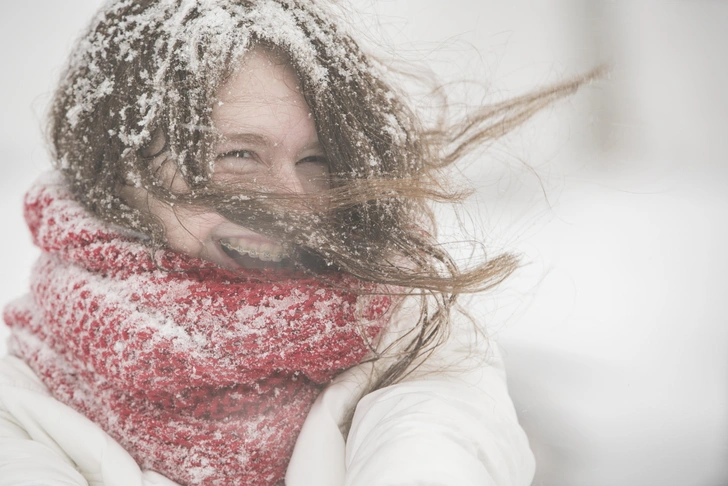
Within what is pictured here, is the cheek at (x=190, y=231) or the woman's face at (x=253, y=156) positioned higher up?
the woman's face at (x=253, y=156)

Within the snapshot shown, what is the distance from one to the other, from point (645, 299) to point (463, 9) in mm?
666

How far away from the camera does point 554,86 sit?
751 millimetres

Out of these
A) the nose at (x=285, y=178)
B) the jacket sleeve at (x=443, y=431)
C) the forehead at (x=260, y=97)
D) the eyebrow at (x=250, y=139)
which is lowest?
the jacket sleeve at (x=443, y=431)

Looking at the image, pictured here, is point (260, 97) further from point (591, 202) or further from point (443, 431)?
point (591, 202)

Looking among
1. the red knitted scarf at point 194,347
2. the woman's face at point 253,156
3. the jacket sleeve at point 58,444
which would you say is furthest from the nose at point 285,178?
the jacket sleeve at point 58,444

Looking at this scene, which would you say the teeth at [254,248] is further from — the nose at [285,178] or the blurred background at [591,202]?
the blurred background at [591,202]

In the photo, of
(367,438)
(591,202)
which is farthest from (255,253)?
(591,202)

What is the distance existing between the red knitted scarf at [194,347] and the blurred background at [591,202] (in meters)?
0.22

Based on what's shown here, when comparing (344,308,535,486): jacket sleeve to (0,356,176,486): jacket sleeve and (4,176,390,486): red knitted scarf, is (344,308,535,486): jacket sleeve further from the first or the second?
(0,356,176,486): jacket sleeve

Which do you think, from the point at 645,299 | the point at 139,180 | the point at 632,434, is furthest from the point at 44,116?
the point at 645,299

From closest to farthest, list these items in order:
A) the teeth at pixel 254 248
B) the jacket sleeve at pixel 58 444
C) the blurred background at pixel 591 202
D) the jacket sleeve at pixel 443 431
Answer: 1. the jacket sleeve at pixel 443 431
2. the jacket sleeve at pixel 58 444
3. the teeth at pixel 254 248
4. the blurred background at pixel 591 202

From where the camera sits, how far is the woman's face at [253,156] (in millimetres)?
541

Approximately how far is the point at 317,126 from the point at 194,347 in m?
0.27

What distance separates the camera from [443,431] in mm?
448
